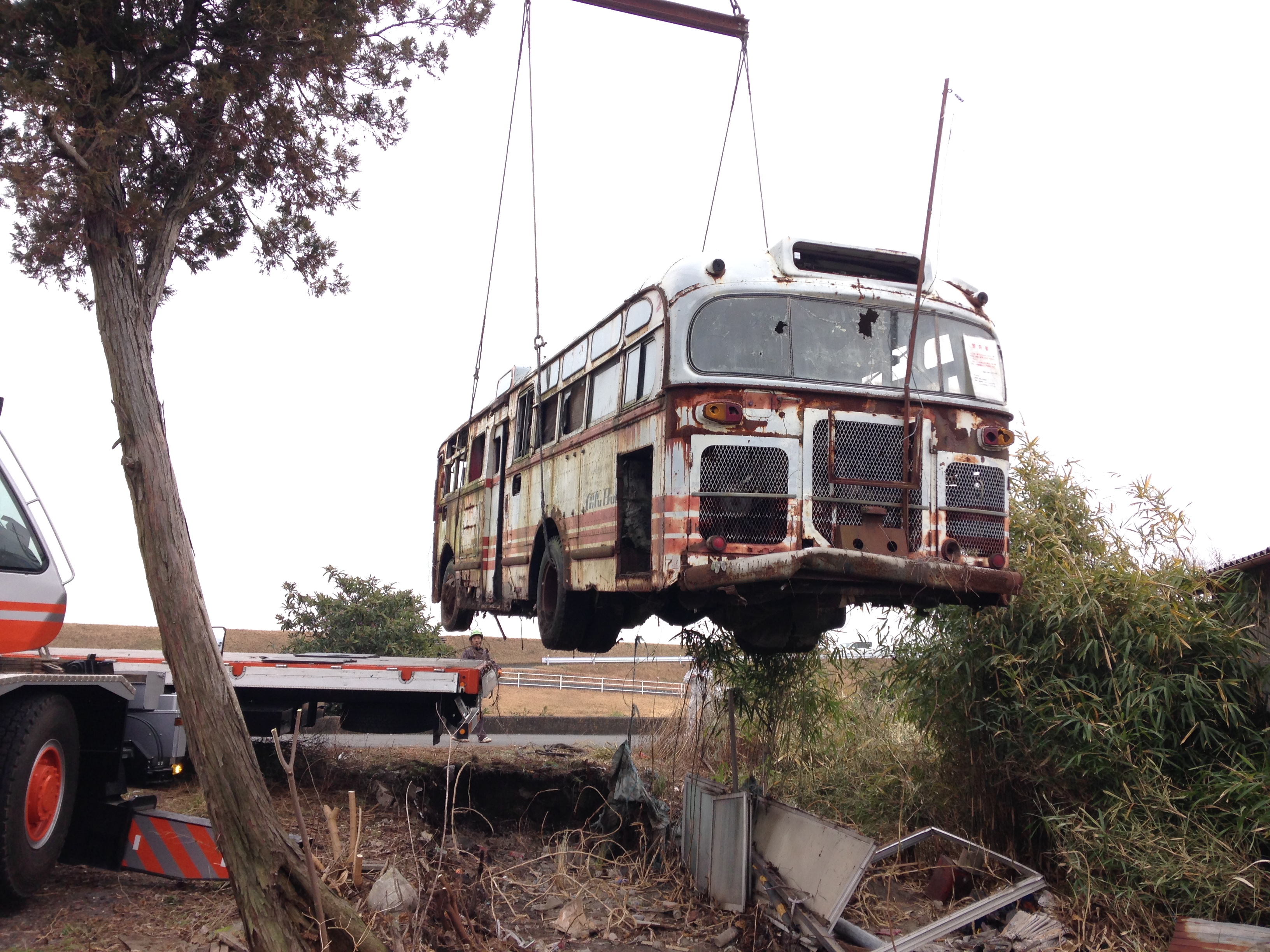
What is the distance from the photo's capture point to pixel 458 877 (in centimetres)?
693

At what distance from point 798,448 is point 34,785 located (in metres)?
5.04

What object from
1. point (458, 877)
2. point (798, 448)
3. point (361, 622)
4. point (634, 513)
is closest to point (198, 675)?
point (458, 877)

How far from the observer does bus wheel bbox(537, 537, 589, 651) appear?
9.20 meters

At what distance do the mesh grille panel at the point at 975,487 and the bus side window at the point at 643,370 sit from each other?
217 centimetres

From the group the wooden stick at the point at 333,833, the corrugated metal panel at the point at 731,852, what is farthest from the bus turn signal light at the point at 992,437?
the wooden stick at the point at 333,833

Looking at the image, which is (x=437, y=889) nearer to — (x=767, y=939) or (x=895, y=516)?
(x=767, y=939)

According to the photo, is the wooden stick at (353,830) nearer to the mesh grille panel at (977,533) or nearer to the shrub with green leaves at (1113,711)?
the mesh grille panel at (977,533)

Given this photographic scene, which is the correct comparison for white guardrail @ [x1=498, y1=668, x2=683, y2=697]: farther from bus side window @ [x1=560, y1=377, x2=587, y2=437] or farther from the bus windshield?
the bus windshield

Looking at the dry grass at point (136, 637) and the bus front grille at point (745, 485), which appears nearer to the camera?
the bus front grille at point (745, 485)

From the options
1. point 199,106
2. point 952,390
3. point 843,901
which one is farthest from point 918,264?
point 199,106

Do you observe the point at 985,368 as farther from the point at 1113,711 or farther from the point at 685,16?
the point at 685,16

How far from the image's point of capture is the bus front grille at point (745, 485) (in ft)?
23.2

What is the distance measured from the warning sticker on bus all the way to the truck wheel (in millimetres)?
6410

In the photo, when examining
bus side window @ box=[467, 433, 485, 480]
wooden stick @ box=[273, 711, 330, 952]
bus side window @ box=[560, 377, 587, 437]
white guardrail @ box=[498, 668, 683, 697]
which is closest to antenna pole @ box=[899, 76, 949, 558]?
bus side window @ box=[560, 377, 587, 437]
